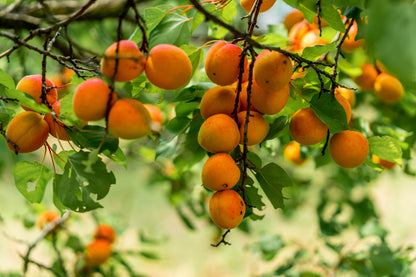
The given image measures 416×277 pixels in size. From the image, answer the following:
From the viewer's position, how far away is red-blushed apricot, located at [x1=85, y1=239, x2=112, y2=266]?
1409 millimetres

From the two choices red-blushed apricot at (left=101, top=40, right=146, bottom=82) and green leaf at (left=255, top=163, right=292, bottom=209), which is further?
green leaf at (left=255, top=163, right=292, bottom=209)

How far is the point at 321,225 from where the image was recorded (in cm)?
137

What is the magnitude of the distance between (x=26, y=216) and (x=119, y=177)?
10.3 ft

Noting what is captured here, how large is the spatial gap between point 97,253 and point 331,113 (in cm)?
115

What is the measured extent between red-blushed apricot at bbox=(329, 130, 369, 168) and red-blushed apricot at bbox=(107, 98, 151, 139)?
354 mm

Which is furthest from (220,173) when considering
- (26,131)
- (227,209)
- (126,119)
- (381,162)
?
(381,162)

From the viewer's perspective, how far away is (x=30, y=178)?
66 cm

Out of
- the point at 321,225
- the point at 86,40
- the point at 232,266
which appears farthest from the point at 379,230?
the point at 232,266

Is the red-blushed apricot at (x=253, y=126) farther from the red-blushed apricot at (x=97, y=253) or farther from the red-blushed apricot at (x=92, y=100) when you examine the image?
the red-blushed apricot at (x=97, y=253)

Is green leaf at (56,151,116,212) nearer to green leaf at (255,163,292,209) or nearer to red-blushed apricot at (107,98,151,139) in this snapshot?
red-blushed apricot at (107,98,151,139)

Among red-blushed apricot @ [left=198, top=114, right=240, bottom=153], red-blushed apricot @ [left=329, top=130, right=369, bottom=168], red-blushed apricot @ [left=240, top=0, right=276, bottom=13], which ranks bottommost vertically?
red-blushed apricot @ [left=329, top=130, right=369, bottom=168]

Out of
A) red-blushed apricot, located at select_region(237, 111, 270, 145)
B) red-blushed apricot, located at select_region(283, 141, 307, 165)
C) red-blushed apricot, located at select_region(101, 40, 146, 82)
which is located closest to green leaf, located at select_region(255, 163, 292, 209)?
red-blushed apricot, located at select_region(237, 111, 270, 145)

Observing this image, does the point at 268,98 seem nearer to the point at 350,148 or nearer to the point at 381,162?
the point at 350,148

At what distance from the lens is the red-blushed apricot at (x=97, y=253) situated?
1409 mm
